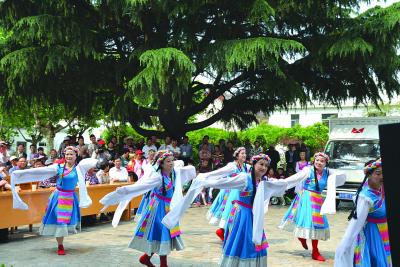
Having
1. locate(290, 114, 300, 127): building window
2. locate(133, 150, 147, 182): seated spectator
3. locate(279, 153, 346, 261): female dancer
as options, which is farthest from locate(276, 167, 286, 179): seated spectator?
locate(290, 114, 300, 127): building window

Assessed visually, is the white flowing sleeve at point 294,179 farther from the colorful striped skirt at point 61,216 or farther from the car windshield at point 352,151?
the car windshield at point 352,151

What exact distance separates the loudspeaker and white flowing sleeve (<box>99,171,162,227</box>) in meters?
5.01

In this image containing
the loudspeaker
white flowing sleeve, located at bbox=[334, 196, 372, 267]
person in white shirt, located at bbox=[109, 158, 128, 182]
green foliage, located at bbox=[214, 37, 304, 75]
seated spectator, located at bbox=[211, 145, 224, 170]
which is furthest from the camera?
seated spectator, located at bbox=[211, 145, 224, 170]

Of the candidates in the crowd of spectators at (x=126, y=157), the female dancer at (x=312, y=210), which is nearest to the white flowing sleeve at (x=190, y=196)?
the female dancer at (x=312, y=210)

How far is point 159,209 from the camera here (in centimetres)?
754

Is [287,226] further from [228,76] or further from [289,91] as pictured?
[228,76]

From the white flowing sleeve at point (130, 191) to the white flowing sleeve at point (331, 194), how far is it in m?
2.41

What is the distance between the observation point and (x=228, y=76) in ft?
57.5

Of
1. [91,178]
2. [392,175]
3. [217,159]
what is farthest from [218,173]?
[217,159]

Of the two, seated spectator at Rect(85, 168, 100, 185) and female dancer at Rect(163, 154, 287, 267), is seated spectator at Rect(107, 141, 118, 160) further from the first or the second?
female dancer at Rect(163, 154, 287, 267)

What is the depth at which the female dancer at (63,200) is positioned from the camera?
885cm

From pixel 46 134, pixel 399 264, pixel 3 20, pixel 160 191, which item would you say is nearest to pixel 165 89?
pixel 3 20

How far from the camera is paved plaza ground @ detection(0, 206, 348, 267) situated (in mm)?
8266

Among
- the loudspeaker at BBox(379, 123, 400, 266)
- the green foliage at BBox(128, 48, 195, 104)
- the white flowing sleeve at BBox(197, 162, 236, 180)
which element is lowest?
the white flowing sleeve at BBox(197, 162, 236, 180)
